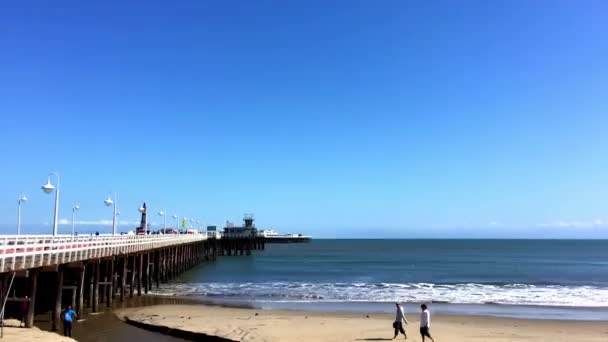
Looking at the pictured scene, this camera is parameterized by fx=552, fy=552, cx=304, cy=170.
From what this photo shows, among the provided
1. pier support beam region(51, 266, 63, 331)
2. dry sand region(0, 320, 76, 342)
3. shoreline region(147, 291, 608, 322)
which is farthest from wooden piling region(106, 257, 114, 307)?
dry sand region(0, 320, 76, 342)

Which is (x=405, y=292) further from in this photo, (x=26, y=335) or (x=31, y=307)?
(x=26, y=335)

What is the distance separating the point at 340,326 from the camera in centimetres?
2303

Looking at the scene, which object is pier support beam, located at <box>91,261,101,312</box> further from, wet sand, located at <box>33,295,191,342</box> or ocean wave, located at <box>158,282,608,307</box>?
ocean wave, located at <box>158,282,608,307</box>

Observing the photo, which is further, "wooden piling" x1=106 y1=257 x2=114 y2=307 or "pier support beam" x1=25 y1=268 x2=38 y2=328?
"wooden piling" x1=106 y1=257 x2=114 y2=307

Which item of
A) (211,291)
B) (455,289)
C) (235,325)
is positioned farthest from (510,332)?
(211,291)

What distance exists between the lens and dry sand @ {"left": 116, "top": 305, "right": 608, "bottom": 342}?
67.3ft

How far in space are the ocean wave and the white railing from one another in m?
9.01

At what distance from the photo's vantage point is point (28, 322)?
17969 mm

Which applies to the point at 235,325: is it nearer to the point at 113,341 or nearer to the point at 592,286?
the point at 113,341

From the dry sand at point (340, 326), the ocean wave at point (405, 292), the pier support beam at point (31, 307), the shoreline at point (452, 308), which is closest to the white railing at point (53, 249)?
the pier support beam at point (31, 307)

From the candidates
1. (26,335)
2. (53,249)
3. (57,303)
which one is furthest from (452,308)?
(26,335)

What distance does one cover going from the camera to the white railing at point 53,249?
16609 millimetres

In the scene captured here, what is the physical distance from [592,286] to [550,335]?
28.4m

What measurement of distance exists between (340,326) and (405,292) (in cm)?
1694
